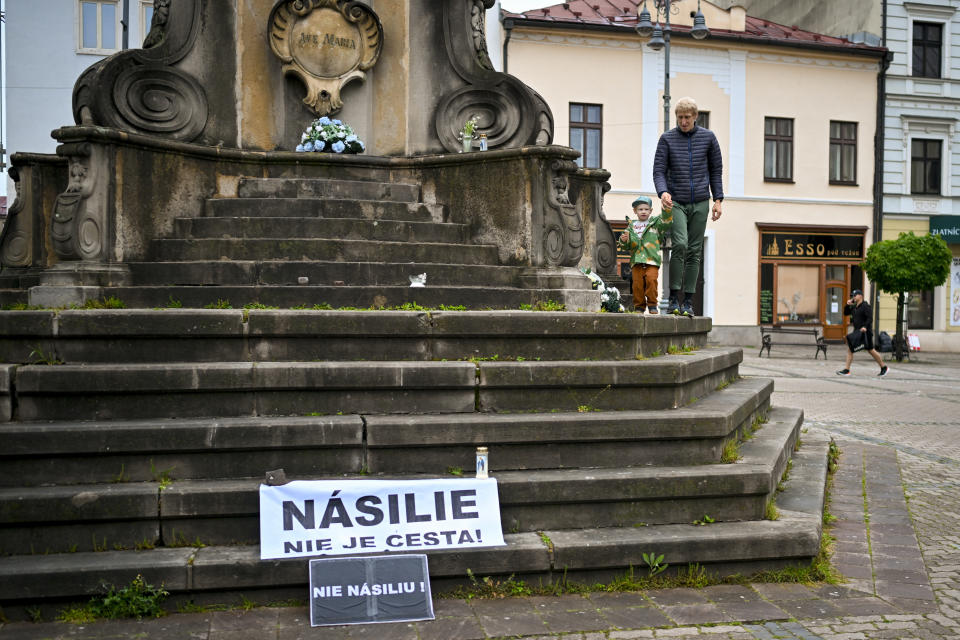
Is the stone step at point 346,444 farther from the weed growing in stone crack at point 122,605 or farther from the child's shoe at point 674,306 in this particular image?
the child's shoe at point 674,306

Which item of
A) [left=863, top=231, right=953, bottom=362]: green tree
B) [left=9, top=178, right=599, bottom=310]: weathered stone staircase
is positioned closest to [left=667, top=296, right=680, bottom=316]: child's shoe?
[left=9, top=178, right=599, bottom=310]: weathered stone staircase

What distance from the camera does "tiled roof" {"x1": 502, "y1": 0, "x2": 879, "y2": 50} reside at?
29673 mm

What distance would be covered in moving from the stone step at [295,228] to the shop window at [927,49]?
104ft

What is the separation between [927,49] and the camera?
32.9m

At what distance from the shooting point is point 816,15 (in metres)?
35.7

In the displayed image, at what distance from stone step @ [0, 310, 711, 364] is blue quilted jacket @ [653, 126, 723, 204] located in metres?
2.27

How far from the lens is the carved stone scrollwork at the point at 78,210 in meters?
6.25

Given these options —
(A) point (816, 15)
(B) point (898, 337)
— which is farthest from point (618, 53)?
(B) point (898, 337)

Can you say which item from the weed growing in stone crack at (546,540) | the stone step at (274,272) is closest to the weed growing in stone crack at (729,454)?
the weed growing in stone crack at (546,540)

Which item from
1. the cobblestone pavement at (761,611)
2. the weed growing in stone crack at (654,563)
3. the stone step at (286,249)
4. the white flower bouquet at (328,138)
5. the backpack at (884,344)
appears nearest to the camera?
the cobblestone pavement at (761,611)

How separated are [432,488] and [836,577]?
7.77 feet

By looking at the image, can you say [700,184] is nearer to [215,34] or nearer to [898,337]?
[215,34]

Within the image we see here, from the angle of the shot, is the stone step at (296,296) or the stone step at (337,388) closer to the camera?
the stone step at (337,388)

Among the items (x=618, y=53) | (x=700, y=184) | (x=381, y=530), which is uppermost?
(x=618, y=53)
